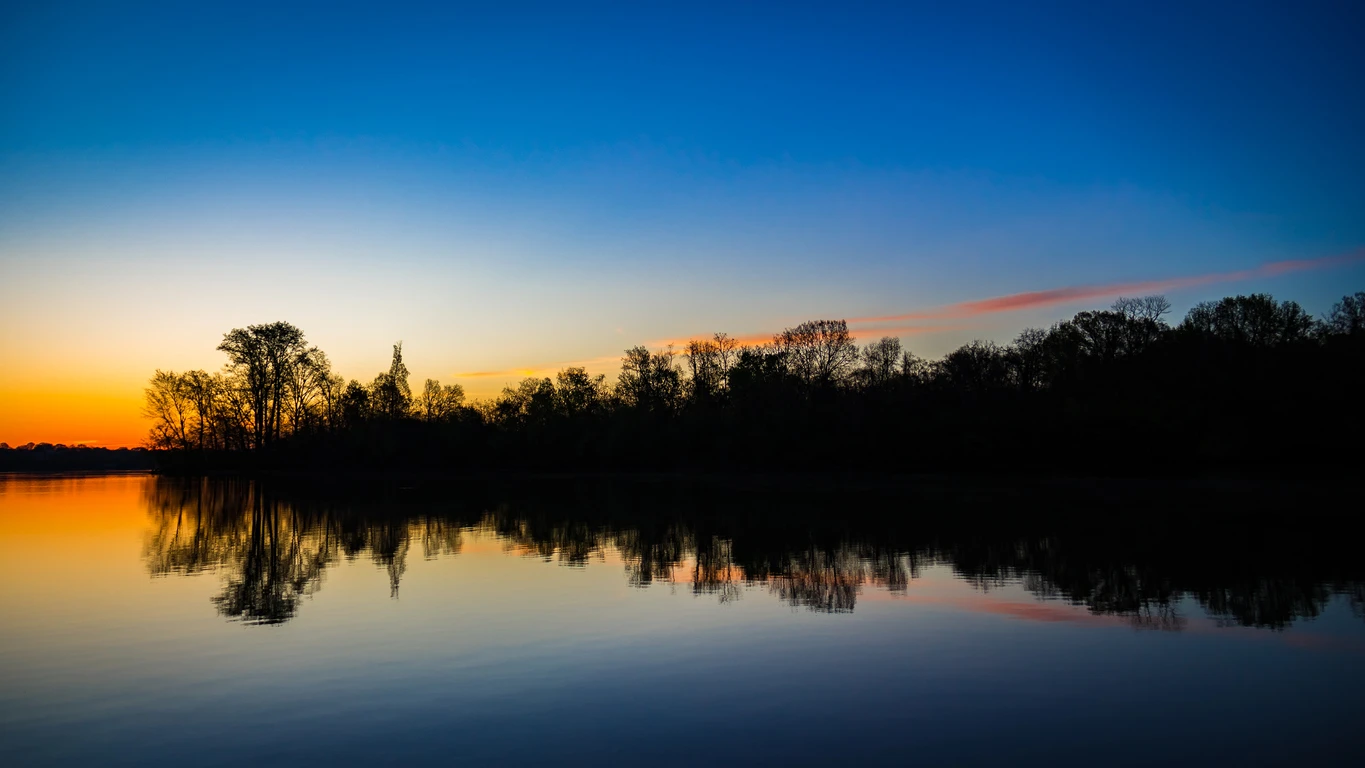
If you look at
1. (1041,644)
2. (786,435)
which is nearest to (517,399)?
(786,435)

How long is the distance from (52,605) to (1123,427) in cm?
6594

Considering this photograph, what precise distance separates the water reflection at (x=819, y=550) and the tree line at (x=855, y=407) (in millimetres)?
26931

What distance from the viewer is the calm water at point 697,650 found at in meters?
9.69

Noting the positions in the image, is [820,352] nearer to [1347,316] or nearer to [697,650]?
[1347,316]

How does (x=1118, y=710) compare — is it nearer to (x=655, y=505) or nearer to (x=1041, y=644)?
(x=1041, y=644)

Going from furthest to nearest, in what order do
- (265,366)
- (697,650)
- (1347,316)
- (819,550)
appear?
(265,366) → (1347,316) → (819,550) → (697,650)

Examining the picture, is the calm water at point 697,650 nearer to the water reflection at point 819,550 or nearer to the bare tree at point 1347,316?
the water reflection at point 819,550

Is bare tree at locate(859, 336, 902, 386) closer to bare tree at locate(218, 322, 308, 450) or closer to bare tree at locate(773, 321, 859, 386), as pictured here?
bare tree at locate(773, 321, 859, 386)

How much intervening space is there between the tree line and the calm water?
35337 millimetres

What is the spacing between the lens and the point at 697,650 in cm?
1416

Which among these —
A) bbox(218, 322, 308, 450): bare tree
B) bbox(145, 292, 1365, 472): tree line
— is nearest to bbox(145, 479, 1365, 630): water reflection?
bbox(145, 292, 1365, 472): tree line

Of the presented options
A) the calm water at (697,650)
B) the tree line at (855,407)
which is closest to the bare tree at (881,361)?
the tree line at (855,407)

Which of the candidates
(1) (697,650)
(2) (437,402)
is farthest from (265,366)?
(1) (697,650)

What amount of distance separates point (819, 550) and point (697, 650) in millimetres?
13440
